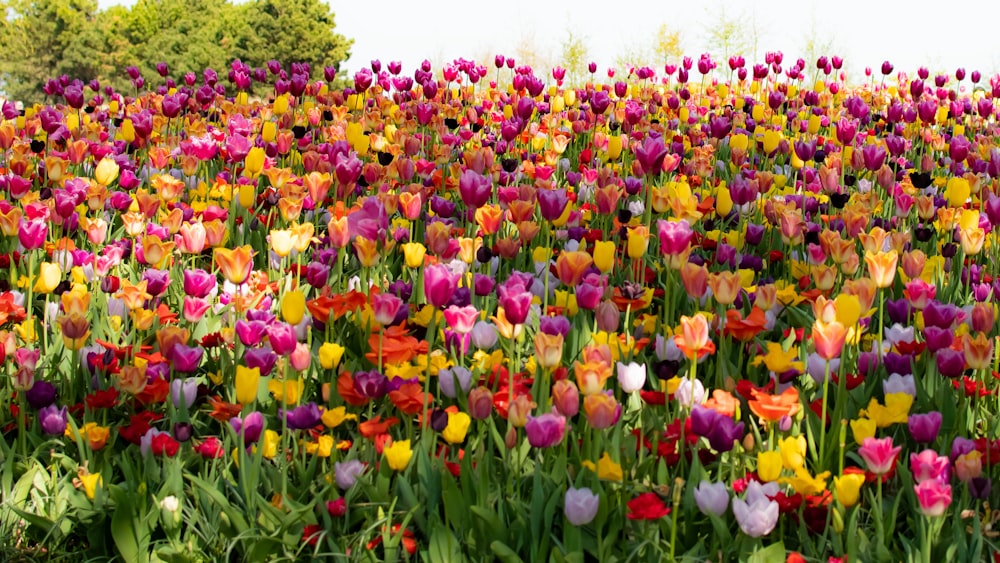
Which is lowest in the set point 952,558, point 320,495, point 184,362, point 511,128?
point 952,558

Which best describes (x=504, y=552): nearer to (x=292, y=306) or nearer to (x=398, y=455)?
(x=398, y=455)

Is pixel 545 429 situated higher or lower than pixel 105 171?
lower

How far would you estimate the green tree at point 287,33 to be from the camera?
99.0 feet

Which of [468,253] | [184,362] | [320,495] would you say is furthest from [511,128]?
[320,495]

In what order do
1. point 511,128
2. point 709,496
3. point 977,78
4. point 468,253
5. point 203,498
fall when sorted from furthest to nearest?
point 977,78, point 511,128, point 468,253, point 203,498, point 709,496

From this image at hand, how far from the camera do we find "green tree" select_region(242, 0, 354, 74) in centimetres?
3017

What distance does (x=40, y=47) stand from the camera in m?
50.8

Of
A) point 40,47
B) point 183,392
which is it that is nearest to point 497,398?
point 183,392

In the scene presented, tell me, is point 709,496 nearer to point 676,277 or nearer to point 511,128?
point 676,277

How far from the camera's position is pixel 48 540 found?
2396 mm

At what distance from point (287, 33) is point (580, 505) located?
3014 cm

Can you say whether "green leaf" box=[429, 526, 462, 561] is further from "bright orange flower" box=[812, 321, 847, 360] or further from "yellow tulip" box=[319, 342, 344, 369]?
"bright orange flower" box=[812, 321, 847, 360]

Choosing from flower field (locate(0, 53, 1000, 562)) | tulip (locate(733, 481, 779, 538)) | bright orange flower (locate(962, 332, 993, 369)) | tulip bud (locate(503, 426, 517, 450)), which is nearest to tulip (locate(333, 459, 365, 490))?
→ flower field (locate(0, 53, 1000, 562))

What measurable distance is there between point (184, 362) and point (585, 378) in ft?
3.61
